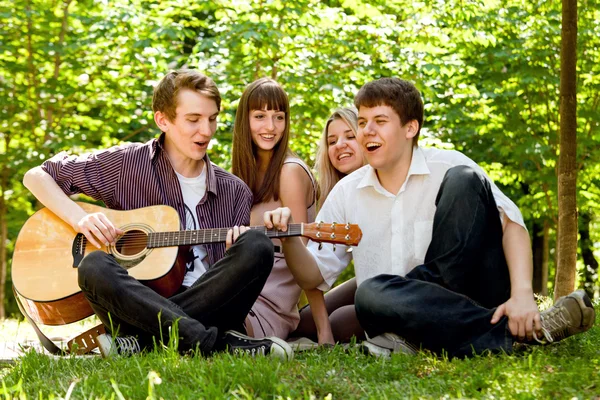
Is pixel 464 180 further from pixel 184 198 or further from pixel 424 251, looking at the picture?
pixel 184 198

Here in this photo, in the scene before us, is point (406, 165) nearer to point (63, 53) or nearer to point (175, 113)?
point (175, 113)

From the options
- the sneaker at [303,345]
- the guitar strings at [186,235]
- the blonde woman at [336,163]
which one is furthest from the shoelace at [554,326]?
the blonde woman at [336,163]

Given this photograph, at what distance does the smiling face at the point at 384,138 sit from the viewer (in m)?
3.75

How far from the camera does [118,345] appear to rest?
10.8 ft

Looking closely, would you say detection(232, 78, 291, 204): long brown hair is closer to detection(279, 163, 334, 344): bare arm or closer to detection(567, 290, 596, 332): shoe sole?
detection(279, 163, 334, 344): bare arm

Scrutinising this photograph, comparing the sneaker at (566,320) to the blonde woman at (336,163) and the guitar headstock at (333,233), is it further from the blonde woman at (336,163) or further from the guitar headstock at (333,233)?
the blonde woman at (336,163)

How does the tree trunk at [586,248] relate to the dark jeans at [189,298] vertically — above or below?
below

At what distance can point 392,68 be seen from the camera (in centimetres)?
879

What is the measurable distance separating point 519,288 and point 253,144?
1.91m

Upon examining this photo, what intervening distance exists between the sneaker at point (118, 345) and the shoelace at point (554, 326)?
68.6 inches

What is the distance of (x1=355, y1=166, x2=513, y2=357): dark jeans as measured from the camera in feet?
10.5

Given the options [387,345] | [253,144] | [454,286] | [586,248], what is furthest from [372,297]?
[586,248]

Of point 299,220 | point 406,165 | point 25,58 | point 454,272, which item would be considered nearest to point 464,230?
point 454,272

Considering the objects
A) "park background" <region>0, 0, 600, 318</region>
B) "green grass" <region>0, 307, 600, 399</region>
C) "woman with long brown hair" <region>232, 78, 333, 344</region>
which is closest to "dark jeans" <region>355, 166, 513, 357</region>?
"green grass" <region>0, 307, 600, 399</region>
